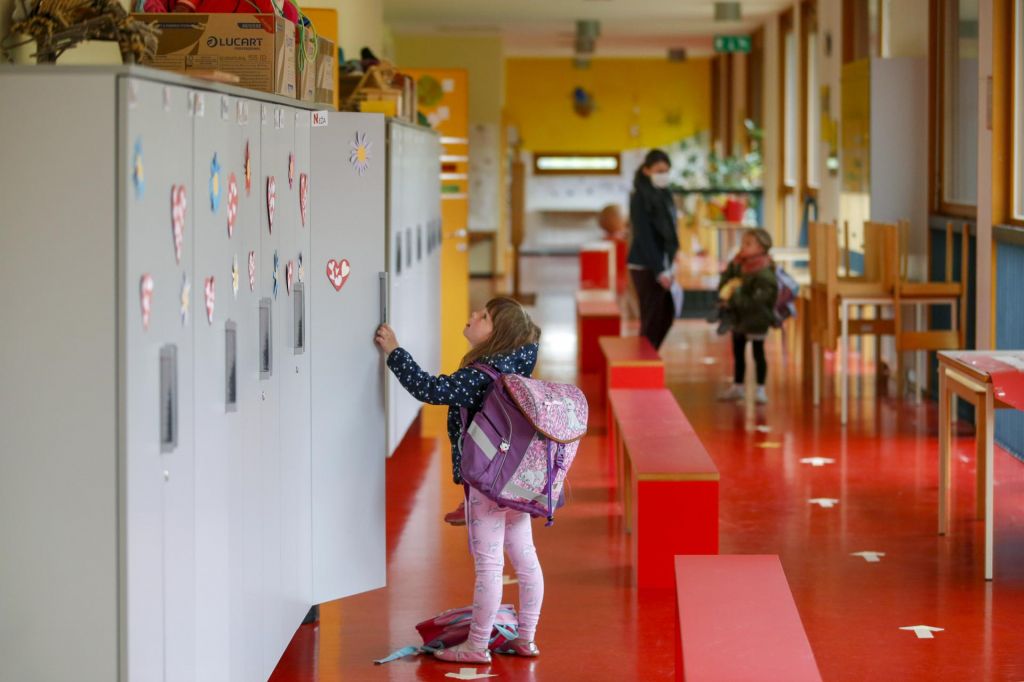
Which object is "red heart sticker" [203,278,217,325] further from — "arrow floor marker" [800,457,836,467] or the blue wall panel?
the blue wall panel

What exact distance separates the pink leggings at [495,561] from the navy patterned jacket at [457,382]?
0.13 m

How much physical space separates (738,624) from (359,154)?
6.27ft

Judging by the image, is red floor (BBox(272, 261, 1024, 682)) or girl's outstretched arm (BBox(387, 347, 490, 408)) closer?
girl's outstretched arm (BBox(387, 347, 490, 408))

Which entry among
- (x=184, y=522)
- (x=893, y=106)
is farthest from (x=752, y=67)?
(x=184, y=522)

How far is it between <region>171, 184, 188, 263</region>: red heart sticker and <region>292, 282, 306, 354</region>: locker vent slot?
124 centimetres

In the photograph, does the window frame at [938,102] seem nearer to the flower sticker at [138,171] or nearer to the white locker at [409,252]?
the white locker at [409,252]

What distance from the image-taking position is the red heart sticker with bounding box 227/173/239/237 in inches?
130

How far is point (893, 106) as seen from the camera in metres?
9.97

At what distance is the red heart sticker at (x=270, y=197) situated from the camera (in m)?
3.79

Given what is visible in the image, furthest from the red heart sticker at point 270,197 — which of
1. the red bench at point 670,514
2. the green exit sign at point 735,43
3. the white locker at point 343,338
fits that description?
the green exit sign at point 735,43

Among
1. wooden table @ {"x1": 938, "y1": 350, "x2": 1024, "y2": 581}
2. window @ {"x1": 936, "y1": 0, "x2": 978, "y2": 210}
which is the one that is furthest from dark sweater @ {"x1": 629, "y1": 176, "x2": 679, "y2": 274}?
wooden table @ {"x1": 938, "y1": 350, "x2": 1024, "y2": 581}

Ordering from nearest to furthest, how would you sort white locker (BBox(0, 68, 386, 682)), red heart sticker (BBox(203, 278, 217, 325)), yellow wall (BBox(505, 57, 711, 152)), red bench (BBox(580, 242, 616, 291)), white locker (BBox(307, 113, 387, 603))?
white locker (BBox(0, 68, 386, 682)) → red heart sticker (BBox(203, 278, 217, 325)) → white locker (BBox(307, 113, 387, 603)) → red bench (BBox(580, 242, 616, 291)) → yellow wall (BBox(505, 57, 711, 152))

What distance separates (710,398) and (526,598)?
5453mm

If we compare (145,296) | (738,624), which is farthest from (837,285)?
(145,296)
